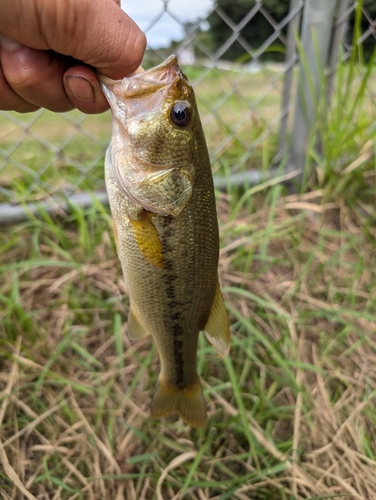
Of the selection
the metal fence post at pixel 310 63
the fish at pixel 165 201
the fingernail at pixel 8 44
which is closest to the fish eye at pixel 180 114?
the fish at pixel 165 201

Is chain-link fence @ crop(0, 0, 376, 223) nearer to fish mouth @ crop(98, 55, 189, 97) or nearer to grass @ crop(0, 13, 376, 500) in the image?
grass @ crop(0, 13, 376, 500)

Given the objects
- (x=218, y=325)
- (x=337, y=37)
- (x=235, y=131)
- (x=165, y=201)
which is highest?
(x=337, y=37)

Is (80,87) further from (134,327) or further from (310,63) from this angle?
(310,63)

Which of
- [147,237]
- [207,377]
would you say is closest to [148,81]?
[147,237]

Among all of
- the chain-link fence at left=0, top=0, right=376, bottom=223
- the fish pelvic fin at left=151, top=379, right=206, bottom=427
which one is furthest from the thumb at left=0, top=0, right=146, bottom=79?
the chain-link fence at left=0, top=0, right=376, bottom=223

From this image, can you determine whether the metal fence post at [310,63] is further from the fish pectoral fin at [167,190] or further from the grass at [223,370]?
the fish pectoral fin at [167,190]

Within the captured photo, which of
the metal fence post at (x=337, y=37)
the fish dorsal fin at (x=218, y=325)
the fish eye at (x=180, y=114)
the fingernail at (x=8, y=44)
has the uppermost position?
the metal fence post at (x=337, y=37)

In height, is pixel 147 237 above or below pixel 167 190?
below
